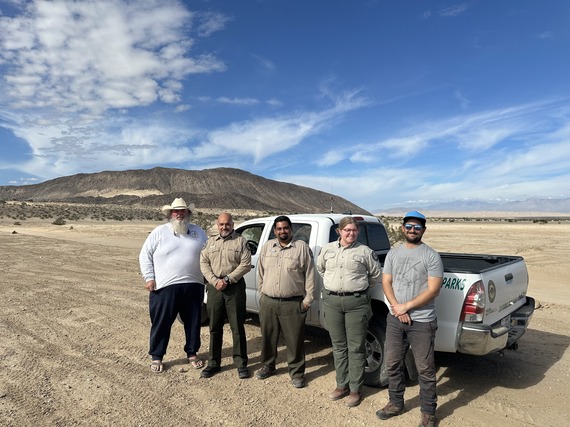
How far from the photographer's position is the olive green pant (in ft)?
14.0

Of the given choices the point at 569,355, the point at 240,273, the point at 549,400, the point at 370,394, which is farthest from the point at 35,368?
the point at 569,355

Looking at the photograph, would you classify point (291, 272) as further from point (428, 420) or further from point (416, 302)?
point (428, 420)

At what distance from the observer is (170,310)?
5086mm

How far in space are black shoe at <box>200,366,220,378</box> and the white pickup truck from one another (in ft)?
3.88

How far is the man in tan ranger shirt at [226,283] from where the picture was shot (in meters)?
4.87

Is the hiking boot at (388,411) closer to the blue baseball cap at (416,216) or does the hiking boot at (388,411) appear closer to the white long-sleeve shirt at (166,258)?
the blue baseball cap at (416,216)

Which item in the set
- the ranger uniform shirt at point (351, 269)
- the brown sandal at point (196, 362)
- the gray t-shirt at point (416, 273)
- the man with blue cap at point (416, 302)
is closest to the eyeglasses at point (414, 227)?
the man with blue cap at point (416, 302)

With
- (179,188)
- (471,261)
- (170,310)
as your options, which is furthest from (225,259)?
(179,188)

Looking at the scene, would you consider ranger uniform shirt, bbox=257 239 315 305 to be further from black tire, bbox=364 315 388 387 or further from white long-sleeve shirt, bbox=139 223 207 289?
white long-sleeve shirt, bbox=139 223 207 289

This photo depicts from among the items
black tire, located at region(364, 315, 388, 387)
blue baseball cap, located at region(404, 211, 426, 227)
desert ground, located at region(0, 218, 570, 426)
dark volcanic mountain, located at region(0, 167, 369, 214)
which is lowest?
desert ground, located at region(0, 218, 570, 426)

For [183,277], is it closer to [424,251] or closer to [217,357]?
[217,357]

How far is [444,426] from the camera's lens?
3.95 metres

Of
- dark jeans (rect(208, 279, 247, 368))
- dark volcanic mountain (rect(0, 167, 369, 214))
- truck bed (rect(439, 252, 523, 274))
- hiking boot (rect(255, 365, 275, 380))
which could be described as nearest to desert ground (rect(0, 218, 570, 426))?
hiking boot (rect(255, 365, 275, 380))

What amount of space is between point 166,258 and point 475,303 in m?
3.35
